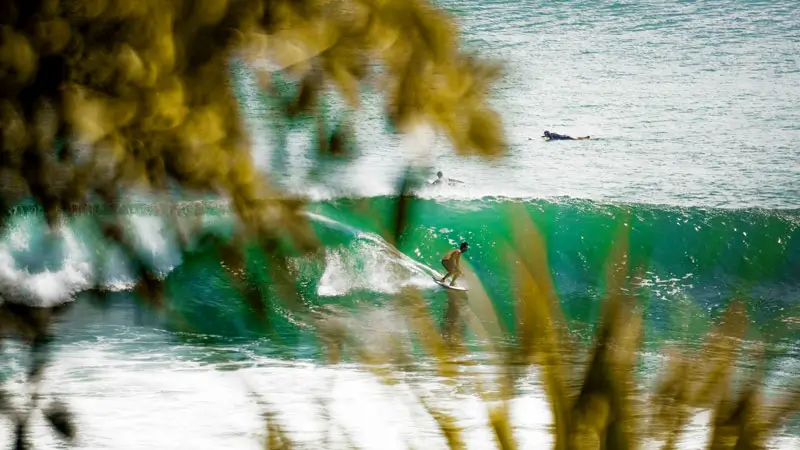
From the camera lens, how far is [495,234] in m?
2.52

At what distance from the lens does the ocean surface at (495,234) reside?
69.9 inches

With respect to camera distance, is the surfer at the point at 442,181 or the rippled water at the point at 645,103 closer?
the surfer at the point at 442,181

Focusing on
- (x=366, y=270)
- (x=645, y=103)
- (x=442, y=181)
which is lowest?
(x=366, y=270)

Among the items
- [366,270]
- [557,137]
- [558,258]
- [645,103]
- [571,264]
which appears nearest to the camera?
[366,270]

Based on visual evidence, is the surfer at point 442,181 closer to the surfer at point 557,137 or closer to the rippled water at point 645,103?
the rippled water at point 645,103

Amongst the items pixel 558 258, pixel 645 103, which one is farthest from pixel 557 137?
pixel 558 258

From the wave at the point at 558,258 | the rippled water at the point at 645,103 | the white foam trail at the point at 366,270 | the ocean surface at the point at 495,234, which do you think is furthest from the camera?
the rippled water at the point at 645,103

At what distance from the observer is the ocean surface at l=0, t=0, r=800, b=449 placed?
1774 mm

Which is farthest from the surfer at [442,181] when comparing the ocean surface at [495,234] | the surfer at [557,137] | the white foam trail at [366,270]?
the surfer at [557,137]

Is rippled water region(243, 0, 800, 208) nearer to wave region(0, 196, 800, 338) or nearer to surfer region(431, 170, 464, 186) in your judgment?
surfer region(431, 170, 464, 186)

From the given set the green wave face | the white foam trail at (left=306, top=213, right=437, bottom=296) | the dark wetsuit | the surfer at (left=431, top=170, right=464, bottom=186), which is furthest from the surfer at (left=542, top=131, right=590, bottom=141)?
the white foam trail at (left=306, top=213, right=437, bottom=296)

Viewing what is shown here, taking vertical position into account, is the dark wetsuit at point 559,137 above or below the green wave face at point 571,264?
above

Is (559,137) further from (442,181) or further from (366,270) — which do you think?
(366,270)

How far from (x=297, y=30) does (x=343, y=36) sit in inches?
1.8
